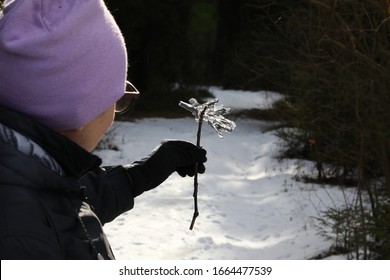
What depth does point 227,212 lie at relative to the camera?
6.66 metres

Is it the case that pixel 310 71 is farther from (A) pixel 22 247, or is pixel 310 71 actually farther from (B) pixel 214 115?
(A) pixel 22 247

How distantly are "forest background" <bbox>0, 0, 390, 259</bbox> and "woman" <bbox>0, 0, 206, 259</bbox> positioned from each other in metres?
2.49

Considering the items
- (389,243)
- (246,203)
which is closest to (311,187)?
(246,203)

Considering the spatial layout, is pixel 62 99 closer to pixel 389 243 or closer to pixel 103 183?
pixel 103 183

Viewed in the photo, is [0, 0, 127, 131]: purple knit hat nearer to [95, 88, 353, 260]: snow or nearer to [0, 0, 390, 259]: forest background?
[0, 0, 390, 259]: forest background

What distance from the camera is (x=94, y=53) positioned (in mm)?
1241

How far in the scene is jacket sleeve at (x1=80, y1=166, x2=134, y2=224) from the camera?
1767 millimetres

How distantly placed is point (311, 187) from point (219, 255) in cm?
296

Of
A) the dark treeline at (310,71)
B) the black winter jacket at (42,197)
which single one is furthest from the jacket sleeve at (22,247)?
the dark treeline at (310,71)

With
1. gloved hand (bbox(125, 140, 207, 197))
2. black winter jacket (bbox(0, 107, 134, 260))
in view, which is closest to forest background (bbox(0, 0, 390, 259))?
gloved hand (bbox(125, 140, 207, 197))

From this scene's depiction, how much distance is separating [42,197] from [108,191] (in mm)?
749

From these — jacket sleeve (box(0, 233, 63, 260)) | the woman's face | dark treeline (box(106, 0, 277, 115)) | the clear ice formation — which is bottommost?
Result: dark treeline (box(106, 0, 277, 115))

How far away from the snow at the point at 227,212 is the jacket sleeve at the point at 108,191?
10.3ft

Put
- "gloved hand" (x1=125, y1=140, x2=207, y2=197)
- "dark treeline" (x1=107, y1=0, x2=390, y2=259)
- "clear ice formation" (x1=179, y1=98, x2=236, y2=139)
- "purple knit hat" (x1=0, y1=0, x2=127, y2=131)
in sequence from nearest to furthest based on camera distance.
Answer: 1. "purple knit hat" (x1=0, y1=0, x2=127, y2=131)
2. "clear ice formation" (x1=179, y1=98, x2=236, y2=139)
3. "gloved hand" (x1=125, y1=140, x2=207, y2=197)
4. "dark treeline" (x1=107, y1=0, x2=390, y2=259)
